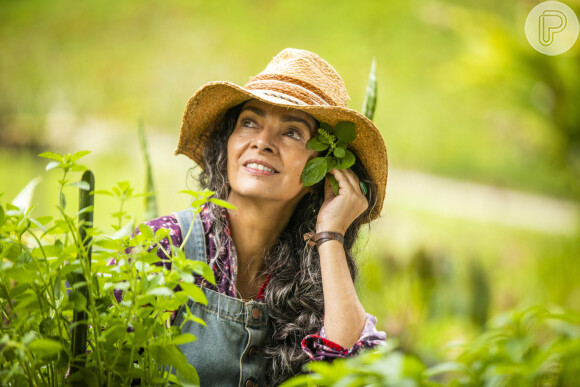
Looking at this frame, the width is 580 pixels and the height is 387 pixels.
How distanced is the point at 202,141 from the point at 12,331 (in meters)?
0.84

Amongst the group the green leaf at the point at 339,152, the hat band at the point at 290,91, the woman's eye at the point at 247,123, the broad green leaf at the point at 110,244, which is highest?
the hat band at the point at 290,91

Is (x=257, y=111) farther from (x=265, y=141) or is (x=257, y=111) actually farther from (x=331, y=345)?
(x=331, y=345)

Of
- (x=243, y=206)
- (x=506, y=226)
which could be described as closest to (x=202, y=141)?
(x=243, y=206)

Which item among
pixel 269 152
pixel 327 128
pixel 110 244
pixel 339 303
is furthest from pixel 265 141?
pixel 110 244

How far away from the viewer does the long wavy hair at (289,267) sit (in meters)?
1.09

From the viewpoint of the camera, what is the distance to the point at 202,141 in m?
1.29

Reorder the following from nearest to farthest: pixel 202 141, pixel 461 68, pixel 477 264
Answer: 1. pixel 202 141
2. pixel 477 264
3. pixel 461 68

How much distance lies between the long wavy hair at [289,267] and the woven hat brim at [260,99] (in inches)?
1.0

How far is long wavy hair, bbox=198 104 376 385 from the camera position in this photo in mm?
1087

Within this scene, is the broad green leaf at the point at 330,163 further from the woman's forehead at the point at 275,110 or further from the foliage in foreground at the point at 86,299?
the foliage in foreground at the point at 86,299

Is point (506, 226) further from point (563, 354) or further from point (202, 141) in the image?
point (563, 354)

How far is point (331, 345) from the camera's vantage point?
102 centimetres
